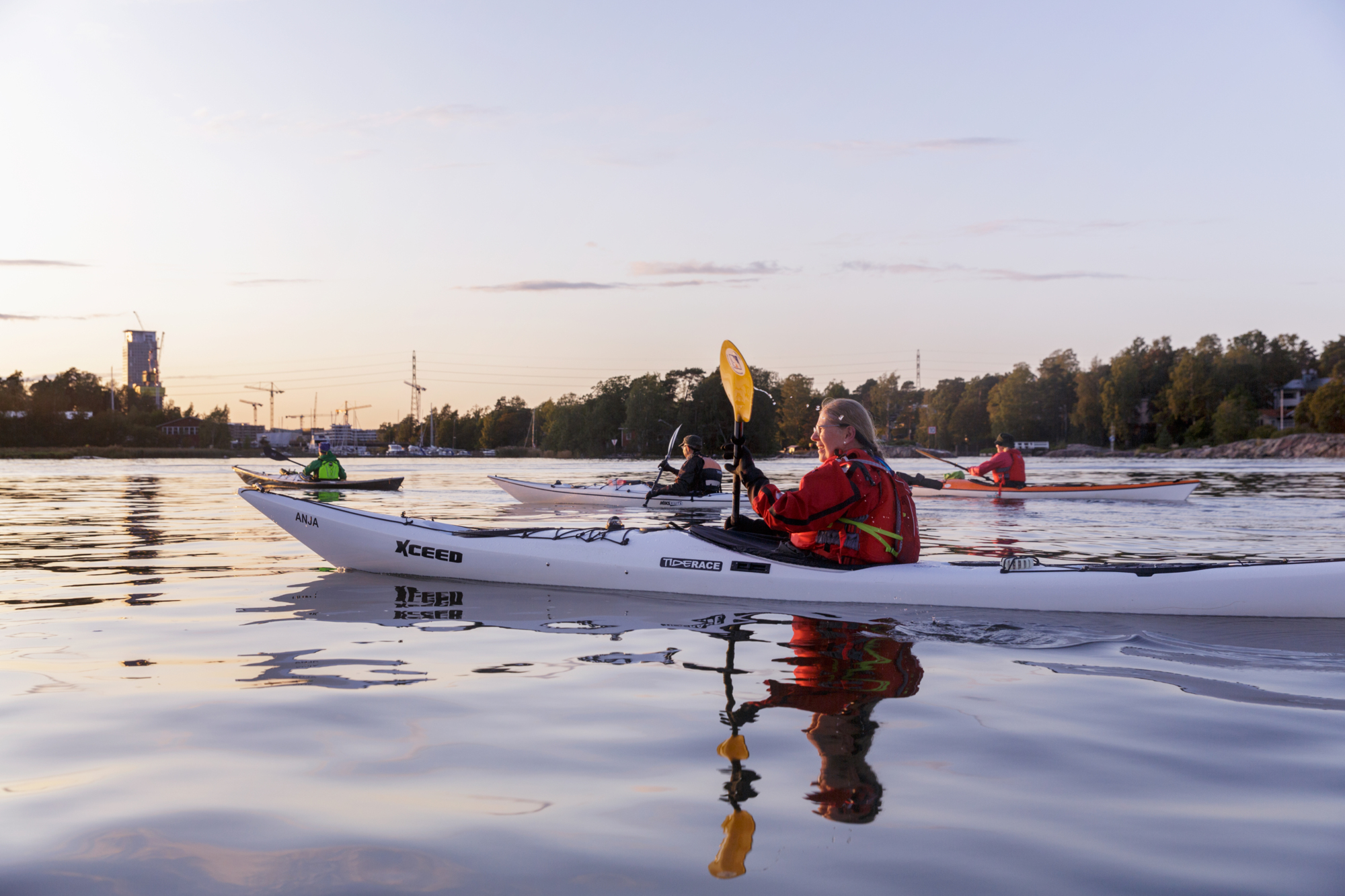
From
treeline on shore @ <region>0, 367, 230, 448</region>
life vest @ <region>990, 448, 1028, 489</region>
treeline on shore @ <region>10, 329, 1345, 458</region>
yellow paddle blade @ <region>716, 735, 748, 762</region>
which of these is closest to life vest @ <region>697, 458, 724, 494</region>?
life vest @ <region>990, 448, 1028, 489</region>

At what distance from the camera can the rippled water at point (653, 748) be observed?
2.34m

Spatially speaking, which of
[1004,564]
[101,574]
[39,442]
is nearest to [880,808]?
[1004,564]

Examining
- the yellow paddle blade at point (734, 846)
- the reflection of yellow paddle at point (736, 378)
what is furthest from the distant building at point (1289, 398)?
the yellow paddle blade at point (734, 846)

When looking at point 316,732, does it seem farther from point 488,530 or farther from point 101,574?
point 101,574

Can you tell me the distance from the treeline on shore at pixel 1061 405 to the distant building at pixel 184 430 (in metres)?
39.4

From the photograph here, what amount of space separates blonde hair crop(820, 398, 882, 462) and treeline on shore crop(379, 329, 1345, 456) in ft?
265

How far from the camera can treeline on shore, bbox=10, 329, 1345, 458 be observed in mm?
86438

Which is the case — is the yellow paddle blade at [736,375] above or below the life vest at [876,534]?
above

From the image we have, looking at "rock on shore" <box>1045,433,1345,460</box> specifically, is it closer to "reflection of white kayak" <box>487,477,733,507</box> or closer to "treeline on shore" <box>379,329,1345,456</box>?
"treeline on shore" <box>379,329,1345,456</box>

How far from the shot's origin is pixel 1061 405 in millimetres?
107688

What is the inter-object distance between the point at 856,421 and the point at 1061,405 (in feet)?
365

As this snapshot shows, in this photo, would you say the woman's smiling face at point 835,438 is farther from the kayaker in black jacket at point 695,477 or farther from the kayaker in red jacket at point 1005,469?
the kayaker in red jacket at point 1005,469

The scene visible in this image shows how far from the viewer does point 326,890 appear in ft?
7.26

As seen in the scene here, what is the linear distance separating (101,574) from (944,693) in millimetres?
7210
